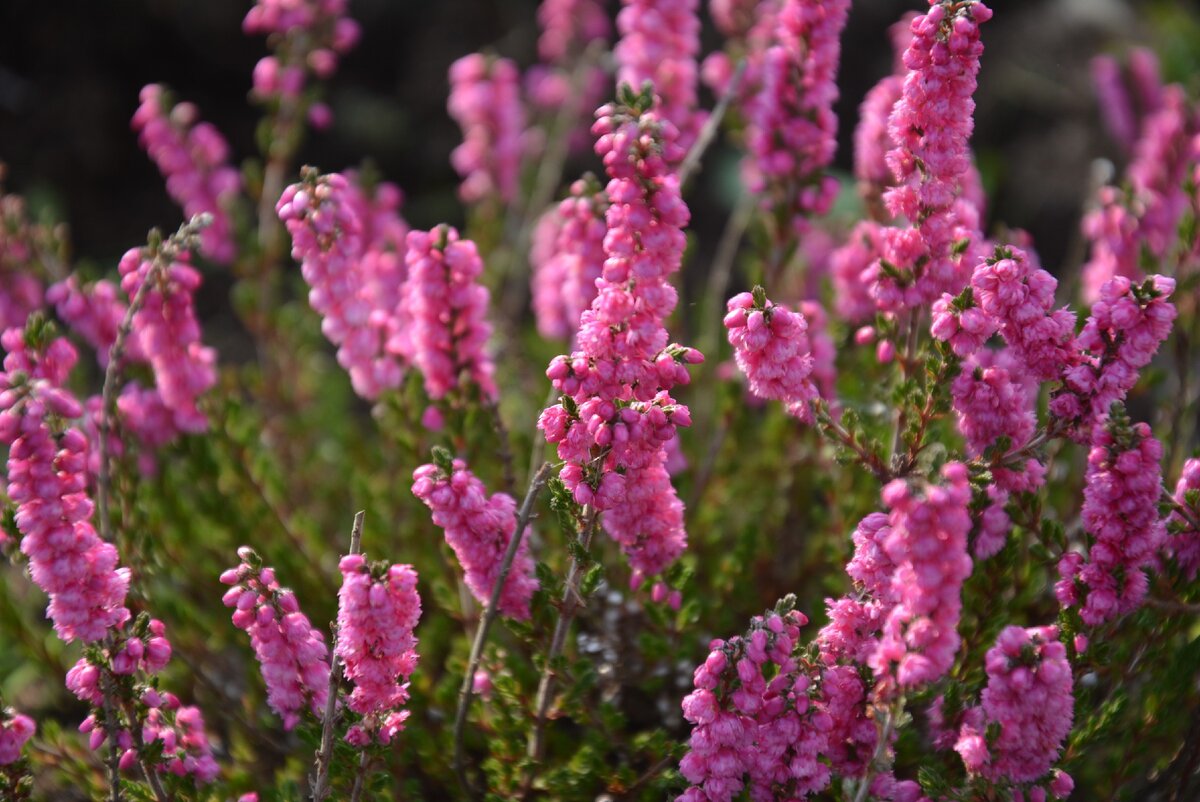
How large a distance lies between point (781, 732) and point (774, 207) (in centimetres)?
190

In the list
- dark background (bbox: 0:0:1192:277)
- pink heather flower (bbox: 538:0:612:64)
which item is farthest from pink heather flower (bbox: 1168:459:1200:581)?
dark background (bbox: 0:0:1192:277)

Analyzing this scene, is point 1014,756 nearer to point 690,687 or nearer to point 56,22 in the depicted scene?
point 690,687

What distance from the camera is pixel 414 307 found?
298 cm

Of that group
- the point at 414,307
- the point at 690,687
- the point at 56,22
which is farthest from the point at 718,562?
the point at 56,22

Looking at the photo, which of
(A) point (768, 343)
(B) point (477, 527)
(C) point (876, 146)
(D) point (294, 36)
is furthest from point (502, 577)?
(D) point (294, 36)

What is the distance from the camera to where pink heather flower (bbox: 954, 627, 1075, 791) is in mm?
2037

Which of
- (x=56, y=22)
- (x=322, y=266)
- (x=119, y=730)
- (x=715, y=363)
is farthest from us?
(x=56, y=22)

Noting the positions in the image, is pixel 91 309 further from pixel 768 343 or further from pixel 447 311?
pixel 768 343

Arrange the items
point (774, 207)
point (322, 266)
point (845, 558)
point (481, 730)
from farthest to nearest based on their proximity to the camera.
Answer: point (774, 207), point (481, 730), point (845, 558), point (322, 266)

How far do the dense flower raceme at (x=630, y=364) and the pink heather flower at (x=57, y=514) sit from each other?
0.97 meters

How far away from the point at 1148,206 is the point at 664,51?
1769 millimetres

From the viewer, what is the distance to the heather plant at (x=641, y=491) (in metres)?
2.29

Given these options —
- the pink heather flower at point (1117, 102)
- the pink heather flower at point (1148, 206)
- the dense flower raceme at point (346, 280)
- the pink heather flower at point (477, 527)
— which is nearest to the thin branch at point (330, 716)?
the pink heather flower at point (477, 527)

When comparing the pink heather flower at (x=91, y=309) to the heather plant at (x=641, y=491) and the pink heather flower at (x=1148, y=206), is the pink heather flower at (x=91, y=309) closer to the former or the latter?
the heather plant at (x=641, y=491)
